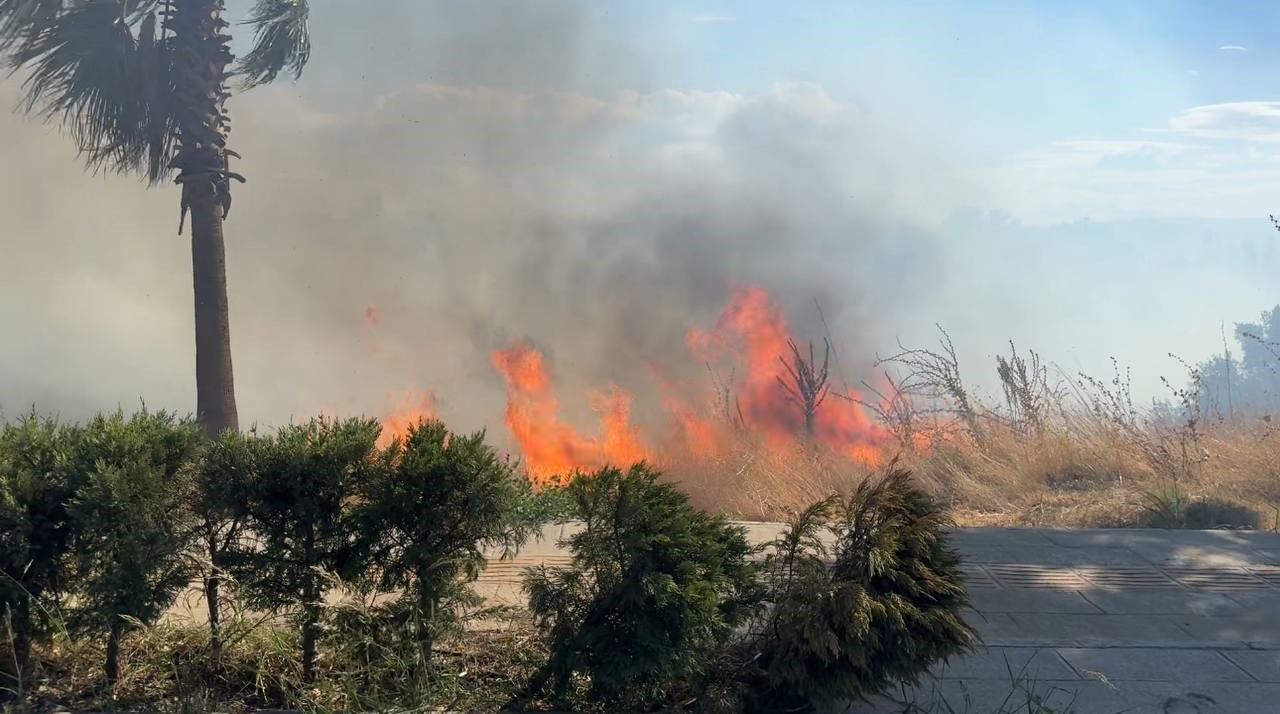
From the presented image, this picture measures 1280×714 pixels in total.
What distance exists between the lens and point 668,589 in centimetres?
376

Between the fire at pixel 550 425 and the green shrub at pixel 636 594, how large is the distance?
312 inches

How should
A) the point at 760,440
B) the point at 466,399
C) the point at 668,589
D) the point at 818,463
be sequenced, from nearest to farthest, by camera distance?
the point at 668,589 → the point at 818,463 → the point at 760,440 → the point at 466,399

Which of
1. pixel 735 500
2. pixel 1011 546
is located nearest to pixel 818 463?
pixel 735 500

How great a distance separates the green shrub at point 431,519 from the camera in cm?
407

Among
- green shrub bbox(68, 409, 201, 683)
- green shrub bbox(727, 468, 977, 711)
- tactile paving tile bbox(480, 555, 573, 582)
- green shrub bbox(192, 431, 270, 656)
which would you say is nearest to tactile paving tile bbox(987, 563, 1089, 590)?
green shrub bbox(727, 468, 977, 711)

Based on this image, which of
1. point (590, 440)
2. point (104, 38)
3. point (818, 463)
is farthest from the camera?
point (590, 440)

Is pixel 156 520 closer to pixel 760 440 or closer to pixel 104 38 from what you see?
pixel 760 440

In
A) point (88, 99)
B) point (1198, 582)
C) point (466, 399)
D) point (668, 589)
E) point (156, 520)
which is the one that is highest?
point (88, 99)

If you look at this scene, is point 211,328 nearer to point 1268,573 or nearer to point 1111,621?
point 1111,621

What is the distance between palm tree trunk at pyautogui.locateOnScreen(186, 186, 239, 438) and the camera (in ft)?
39.7

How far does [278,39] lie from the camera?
1312 centimetres

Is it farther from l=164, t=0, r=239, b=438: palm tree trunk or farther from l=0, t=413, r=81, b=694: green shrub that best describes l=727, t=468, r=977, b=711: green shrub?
l=164, t=0, r=239, b=438: palm tree trunk

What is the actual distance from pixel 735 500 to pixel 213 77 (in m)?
8.26

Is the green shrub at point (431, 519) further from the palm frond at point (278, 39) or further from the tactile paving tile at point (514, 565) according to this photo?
the palm frond at point (278, 39)
